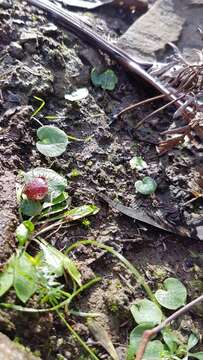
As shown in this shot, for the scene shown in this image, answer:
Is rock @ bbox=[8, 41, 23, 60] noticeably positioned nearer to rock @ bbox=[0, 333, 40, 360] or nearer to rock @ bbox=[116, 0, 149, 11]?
rock @ bbox=[116, 0, 149, 11]

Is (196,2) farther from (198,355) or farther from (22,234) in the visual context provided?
(198,355)

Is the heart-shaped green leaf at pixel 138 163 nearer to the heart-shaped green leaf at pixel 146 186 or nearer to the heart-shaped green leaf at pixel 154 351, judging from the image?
the heart-shaped green leaf at pixel 146 186

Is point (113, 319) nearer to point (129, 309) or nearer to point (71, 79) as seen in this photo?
point (129, 309)

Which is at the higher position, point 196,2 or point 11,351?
point 196,2

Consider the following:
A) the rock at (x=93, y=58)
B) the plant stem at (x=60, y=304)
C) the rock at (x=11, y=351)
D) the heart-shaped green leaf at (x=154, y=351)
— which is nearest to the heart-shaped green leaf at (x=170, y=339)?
the heart-shaped green leaf at (x=154, y=351)

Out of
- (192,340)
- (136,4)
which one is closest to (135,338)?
(192,340)

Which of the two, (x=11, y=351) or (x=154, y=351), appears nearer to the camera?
(x=11, y=351)

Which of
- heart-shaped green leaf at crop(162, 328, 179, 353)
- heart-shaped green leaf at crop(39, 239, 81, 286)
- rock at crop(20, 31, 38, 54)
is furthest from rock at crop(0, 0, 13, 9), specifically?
heart-shaped green leaf at crop(162, 328, 179, 353)
